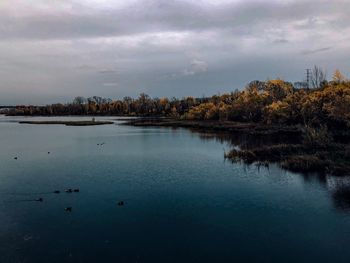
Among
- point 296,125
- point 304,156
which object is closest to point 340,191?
point 304,156

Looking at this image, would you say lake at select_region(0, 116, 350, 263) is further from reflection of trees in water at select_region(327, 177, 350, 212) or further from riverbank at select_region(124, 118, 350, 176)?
riverbank at select_region(124, 118, 350, 176)

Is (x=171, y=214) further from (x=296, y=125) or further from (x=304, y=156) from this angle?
(x=296, y=125)

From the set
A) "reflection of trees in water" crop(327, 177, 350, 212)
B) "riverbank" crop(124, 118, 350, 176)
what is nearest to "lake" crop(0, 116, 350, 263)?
"reflection of trees in water" crop(327, 177, 350, 212)

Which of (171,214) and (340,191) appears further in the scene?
(340,191)

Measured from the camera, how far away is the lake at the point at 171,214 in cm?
1852

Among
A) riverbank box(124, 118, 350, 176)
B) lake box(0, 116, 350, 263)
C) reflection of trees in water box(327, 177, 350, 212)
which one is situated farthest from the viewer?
riverbank box(124, 118, 350, 176)

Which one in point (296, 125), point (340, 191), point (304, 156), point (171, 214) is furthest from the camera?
point (296, 125)

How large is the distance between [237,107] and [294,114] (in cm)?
2867

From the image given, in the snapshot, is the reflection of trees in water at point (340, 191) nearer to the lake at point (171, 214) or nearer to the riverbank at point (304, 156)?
the lake at point (171, 214)

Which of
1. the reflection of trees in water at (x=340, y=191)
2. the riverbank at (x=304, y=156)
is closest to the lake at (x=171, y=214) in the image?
the reflection of trees in water at (x=340, y=191)

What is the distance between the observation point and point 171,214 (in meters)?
24.5

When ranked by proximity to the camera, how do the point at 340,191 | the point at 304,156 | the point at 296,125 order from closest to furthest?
the point at 340,191 < the point at 304,156 < the point at 296,125

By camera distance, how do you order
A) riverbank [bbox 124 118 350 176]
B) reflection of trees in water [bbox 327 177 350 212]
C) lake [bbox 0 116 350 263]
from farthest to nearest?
riverbank [bbox 124 118 350 176] < reflection of trees in water [bbox 327 177 350 212] < lake [bbox 0 116 350 263]

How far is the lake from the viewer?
18516mm
